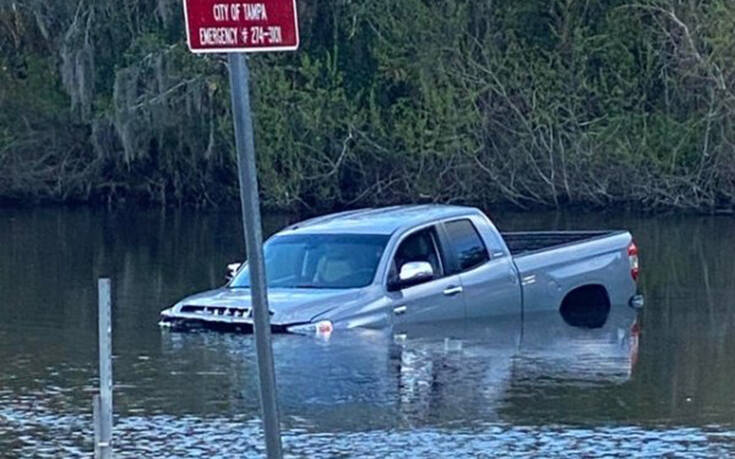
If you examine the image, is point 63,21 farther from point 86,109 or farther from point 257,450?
point 257,450

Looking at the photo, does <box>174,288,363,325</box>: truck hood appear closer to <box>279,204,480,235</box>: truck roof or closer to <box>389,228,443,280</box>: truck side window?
<box>389,228,443,280</box>: truck side window

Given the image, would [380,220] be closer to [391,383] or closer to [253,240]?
[391,383]

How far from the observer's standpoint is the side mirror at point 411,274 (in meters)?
15.9

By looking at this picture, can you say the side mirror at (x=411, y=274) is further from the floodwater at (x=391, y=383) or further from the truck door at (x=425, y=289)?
the floodwater at (x=391, y=383)

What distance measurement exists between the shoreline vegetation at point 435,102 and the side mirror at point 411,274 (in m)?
18.6

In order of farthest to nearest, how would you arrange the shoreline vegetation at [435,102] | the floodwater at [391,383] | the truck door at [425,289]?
the shoreline vegetation at [435,102] → the truck door at [425,289] → the floodwater at [391,383]

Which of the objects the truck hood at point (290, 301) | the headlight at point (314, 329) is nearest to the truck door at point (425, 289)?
the truck hood at point (290, 301)

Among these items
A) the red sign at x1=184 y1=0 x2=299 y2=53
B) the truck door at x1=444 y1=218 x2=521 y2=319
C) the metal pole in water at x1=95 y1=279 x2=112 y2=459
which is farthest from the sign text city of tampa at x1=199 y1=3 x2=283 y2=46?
the truck door at x1=444 y1=218 x2=521 y2=319

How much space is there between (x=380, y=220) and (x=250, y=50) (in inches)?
411

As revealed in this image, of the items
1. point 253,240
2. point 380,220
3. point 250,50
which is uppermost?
point 250,50

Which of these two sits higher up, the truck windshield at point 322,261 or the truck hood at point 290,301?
the truck windshield at point 322,261

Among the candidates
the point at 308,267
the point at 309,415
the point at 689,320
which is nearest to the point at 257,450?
the point at 309,415

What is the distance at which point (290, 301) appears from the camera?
15344 millimetres

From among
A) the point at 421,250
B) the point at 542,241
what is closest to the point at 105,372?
the point at 421,250
